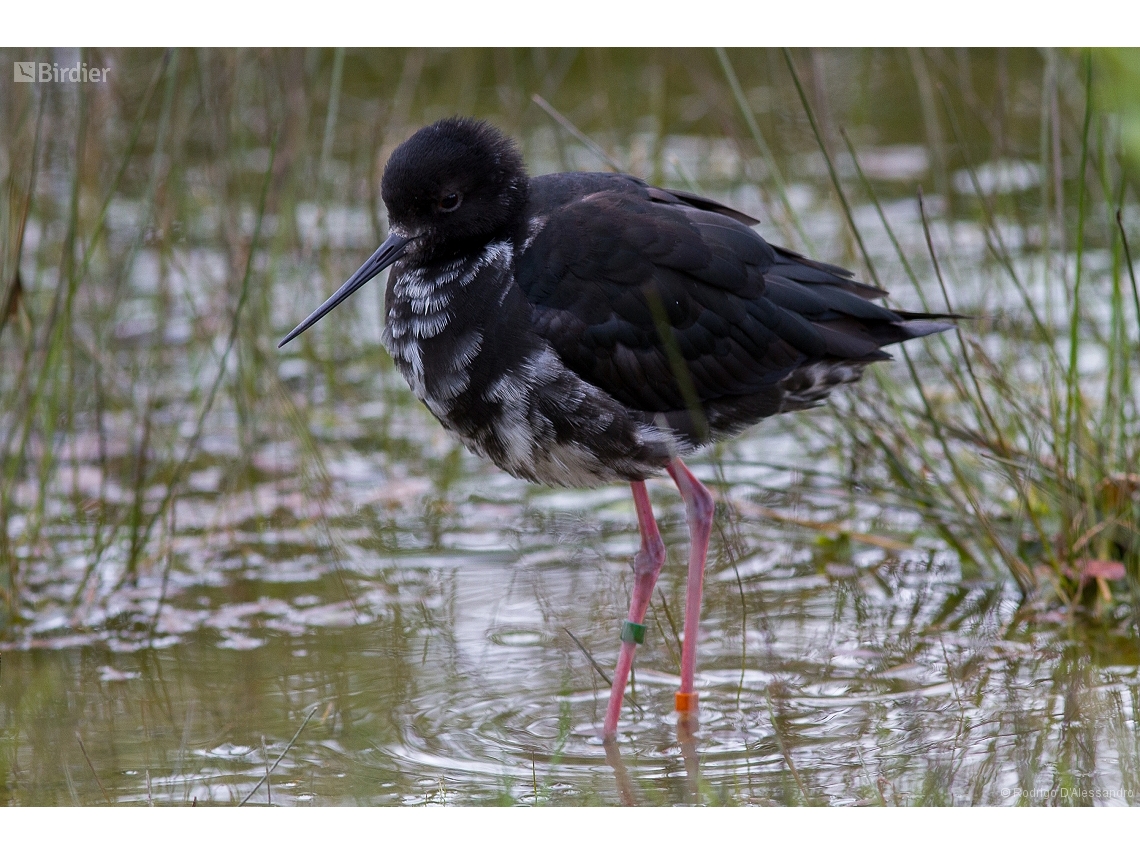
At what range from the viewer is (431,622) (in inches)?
217

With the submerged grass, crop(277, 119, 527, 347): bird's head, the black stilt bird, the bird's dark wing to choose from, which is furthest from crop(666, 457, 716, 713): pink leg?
crop(277, 119, 527, 347): bird's head

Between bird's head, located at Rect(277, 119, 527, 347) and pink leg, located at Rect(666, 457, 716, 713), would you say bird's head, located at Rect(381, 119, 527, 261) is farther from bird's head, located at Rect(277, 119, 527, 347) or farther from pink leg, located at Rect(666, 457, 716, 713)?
pink leg, located at Rect(666, 457, 716, 713)

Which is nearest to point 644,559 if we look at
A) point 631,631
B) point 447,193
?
point 631,631

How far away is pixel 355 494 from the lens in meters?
6.59

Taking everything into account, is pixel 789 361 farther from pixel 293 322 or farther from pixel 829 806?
pixel 293 322

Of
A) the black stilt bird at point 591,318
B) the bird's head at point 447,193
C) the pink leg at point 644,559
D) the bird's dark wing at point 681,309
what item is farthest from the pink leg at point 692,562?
the bird's head at point 447,193

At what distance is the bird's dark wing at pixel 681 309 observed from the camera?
14.6ft

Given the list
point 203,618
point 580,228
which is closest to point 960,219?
point 580,228

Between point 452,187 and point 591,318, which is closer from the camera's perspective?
point 591,318
